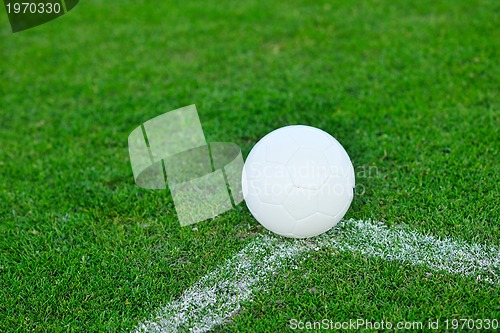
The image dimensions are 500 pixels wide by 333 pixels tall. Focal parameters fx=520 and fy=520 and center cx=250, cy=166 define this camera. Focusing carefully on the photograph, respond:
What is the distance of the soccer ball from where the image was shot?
3262 mm

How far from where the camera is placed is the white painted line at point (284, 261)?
10.2ft

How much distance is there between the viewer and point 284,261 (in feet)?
11.2

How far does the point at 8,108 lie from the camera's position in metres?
5.53

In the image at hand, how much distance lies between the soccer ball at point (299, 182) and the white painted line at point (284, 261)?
16 centimetres

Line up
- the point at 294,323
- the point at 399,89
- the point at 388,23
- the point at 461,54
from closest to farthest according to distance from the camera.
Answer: the point at 294,323 → the point at 399,89 → the point at 461,54 → the point at 388,23

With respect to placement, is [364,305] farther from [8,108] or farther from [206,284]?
[8,108]

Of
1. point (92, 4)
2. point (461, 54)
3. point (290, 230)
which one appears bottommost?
point (290, 230)

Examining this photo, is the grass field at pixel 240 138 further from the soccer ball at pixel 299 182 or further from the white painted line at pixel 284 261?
the soccer ball at pixel 299 182

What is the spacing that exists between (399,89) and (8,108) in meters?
4.08

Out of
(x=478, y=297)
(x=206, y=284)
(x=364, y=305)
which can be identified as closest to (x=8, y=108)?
(x=206, y=284)

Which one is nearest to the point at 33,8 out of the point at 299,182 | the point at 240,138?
the point at 240,138

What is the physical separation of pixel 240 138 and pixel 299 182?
5.32 ft

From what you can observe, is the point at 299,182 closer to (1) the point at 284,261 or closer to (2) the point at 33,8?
(1) the point at 284,261

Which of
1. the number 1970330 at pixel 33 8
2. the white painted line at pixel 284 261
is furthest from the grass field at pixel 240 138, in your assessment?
the number 1970330 at pixel 33 8
